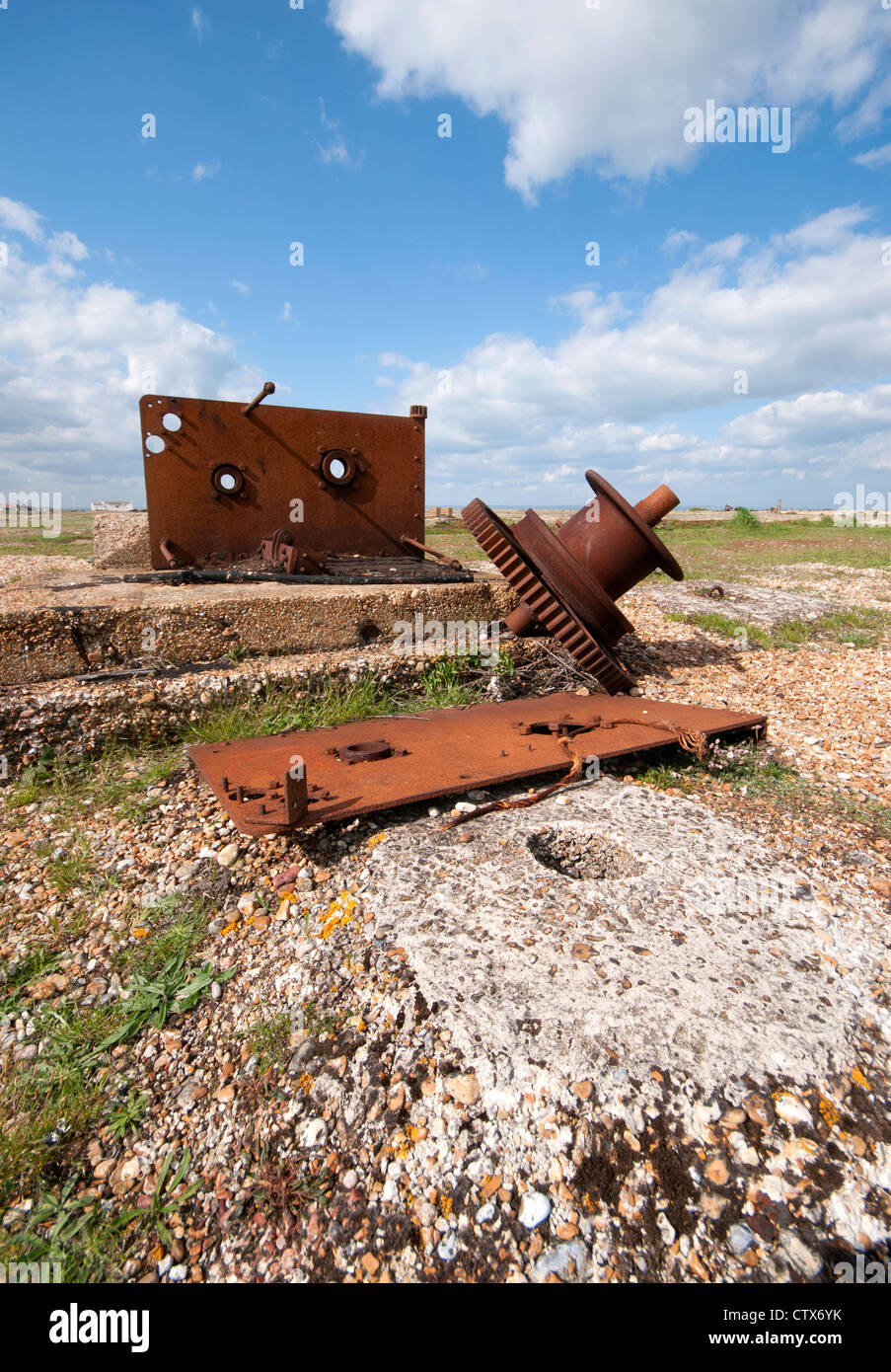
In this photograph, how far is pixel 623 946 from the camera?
218 centimetres

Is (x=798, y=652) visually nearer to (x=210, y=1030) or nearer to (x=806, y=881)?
(x=806, y=881)

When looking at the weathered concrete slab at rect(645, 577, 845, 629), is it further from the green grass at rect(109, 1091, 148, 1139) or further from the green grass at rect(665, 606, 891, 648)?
the green grass at rect(109, 1091, 148, 1139)

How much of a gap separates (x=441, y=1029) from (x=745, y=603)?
8153mm

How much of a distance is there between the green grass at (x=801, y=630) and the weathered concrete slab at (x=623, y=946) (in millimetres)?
4840

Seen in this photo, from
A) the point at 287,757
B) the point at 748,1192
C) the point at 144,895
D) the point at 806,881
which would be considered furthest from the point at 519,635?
the point at 748,1192

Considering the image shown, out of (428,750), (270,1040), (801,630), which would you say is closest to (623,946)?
(270,1040)

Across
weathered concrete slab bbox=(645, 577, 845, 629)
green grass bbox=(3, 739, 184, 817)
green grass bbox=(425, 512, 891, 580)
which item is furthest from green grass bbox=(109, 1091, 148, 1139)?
weathered concrete slab bbox=(645, 577, 845, 629)

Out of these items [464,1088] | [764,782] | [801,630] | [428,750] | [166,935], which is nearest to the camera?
[464,1088]

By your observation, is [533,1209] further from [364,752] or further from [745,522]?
[745,522]

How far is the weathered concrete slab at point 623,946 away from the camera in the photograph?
5.98ft

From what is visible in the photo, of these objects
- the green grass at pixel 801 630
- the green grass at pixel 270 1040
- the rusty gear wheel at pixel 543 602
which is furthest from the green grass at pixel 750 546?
the green grass at pixel 270 1040

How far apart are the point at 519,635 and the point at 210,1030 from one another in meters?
3.48

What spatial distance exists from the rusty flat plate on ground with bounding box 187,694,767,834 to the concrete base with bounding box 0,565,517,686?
101 cm

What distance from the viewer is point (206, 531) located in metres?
5.31
